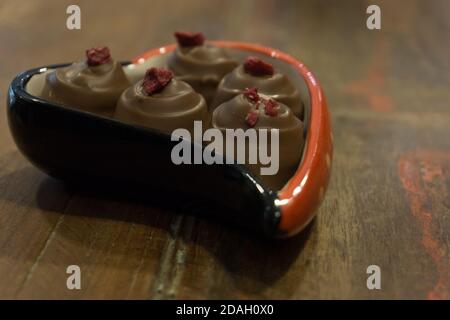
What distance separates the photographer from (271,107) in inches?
41.8

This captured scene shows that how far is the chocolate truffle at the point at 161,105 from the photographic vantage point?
106cm

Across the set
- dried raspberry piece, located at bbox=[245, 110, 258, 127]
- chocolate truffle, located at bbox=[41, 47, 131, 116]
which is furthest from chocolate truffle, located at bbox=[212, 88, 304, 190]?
chocolate truffle, located at bbox=[41, 47, 131, 116]

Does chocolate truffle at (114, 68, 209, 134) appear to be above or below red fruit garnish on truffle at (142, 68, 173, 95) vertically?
below

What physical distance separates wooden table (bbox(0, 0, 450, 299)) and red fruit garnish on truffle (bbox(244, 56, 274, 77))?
274mm

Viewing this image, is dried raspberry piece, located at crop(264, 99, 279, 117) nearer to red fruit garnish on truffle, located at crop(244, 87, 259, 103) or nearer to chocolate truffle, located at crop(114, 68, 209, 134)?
red fruit garnish on truffle, located at crop(244, 87, 259, 103)

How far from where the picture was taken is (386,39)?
220 cm

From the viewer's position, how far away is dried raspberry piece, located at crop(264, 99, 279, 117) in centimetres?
105

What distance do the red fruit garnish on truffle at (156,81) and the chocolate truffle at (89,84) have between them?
89 millimetres

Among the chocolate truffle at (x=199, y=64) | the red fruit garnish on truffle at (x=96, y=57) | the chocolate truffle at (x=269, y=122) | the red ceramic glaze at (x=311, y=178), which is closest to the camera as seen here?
the red ceramic glaze at (x=311, y=178)

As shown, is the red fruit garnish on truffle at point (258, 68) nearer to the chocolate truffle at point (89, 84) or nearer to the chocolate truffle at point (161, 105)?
the chocolate truffle at point (161, 105)

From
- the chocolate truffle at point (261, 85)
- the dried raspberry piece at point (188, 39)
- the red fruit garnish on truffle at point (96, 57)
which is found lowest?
the chocolate truffle at point (261, 85)

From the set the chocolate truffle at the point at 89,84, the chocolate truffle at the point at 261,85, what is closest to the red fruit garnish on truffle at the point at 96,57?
the chocolate truffle at the point at 89,84

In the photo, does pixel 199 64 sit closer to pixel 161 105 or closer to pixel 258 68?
pixel 258 68

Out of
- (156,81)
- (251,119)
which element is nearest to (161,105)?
(156,81)
